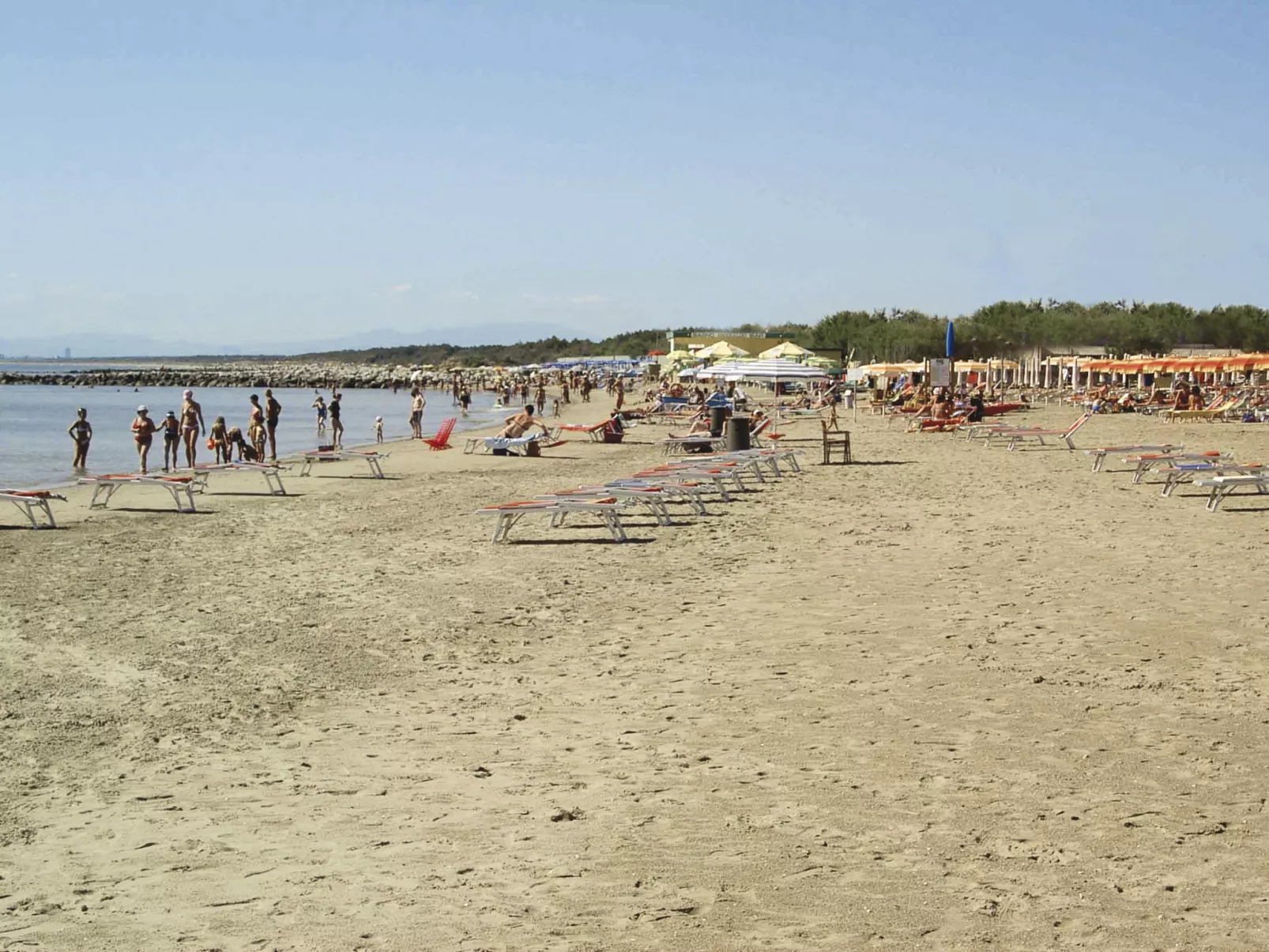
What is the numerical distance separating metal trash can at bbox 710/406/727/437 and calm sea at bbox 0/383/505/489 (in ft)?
31.8

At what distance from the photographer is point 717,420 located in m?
21.5

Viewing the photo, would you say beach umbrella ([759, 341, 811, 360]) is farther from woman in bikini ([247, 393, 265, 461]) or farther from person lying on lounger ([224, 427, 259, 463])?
person lying on lounger ([224, 427, 259, 463])

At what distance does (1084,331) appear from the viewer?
77.2 meters

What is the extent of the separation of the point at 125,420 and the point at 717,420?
34.0 m

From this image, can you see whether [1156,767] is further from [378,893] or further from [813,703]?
[378,893]

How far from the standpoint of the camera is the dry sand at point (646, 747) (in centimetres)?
370

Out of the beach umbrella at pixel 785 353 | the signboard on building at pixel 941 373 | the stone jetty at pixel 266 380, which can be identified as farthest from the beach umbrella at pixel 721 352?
the stone jetty at pixel 266 380

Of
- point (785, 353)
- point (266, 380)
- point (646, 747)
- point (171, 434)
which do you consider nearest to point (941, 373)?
point (785, 353)

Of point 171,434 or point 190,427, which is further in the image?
point 171,434

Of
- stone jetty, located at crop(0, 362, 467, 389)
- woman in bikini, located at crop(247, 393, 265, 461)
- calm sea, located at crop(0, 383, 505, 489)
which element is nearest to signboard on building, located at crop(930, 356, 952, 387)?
calm sea, located at crop(0, 383, 505, 489)

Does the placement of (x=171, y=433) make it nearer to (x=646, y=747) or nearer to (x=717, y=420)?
(x=717, y=420)

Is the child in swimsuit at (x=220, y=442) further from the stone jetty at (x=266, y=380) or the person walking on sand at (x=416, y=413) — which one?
the stone jetty at (x=266, y=380)

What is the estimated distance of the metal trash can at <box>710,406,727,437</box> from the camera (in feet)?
70.2

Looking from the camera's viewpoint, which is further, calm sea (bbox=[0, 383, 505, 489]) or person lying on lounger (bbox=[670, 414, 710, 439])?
calm sea (bbox=[0, 383, 505, 489])
